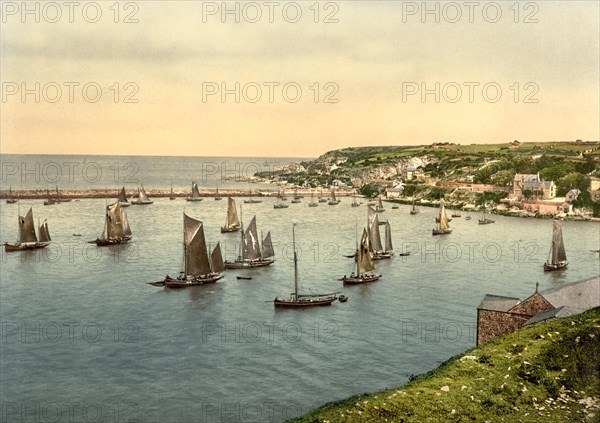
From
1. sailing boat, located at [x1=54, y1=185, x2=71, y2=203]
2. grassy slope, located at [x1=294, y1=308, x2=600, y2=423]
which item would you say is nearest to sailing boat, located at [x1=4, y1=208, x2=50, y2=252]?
grassy slope, located at [x1=294, y1=308, x2=600, y2=423]

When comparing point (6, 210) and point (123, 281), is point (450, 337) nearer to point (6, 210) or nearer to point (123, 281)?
point (123, 281)

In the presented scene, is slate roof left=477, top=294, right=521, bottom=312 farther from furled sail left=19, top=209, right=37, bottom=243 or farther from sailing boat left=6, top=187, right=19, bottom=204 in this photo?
sailing boat left=6, top=187, right=19, bottom=204

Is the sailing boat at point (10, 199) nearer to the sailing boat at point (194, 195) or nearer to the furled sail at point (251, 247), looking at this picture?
the sailing boat at point (194, 195)

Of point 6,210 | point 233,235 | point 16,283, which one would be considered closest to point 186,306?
point 16,283

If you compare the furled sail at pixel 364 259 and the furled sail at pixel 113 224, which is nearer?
the furled sail at pixel 364 259

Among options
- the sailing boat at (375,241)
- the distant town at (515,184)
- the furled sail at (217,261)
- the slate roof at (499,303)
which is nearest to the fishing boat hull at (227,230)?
the sailing boat at (375,241)

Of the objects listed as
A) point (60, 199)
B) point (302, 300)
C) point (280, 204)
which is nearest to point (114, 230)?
point (302, 300)
